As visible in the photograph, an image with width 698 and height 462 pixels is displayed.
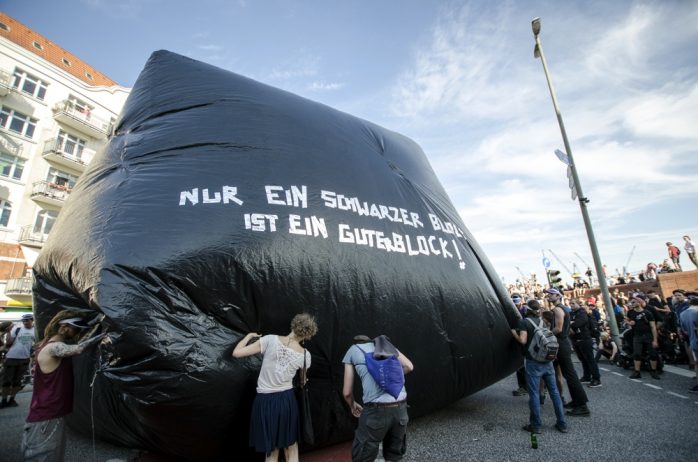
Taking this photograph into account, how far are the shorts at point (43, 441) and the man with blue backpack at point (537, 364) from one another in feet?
14.5

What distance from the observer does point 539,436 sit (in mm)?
3883

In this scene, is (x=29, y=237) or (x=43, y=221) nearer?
(x=29, y=237)

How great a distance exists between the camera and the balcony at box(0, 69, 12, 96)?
17734 mm

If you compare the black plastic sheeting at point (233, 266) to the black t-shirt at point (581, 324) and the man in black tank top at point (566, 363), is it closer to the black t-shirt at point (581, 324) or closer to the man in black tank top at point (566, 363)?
the man in black tank top at point (566, 363)

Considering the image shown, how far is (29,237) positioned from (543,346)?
22378mm

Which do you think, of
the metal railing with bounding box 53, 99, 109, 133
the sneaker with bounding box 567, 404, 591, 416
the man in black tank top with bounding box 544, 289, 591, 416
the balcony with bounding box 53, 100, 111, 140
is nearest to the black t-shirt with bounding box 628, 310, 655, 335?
the man in black tank top with bounding box 544, 289, 591, 416

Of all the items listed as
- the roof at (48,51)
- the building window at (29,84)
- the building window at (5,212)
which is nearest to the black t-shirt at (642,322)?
the building window at (5,212)

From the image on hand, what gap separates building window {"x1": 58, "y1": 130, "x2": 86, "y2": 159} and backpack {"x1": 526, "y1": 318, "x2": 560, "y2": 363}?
24.8 metres

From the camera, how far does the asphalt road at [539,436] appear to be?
3352 millimetres

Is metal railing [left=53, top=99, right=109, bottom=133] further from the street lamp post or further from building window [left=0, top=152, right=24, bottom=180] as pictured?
the street lamp post

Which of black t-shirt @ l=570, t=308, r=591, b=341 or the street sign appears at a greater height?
the street sign

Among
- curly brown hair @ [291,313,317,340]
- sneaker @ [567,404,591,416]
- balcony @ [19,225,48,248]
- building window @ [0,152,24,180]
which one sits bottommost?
sneaker @ [567,404,591,416]

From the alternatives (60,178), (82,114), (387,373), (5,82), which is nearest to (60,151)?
(60,178)

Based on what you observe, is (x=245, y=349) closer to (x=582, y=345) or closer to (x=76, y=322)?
(x=76, y=322)
